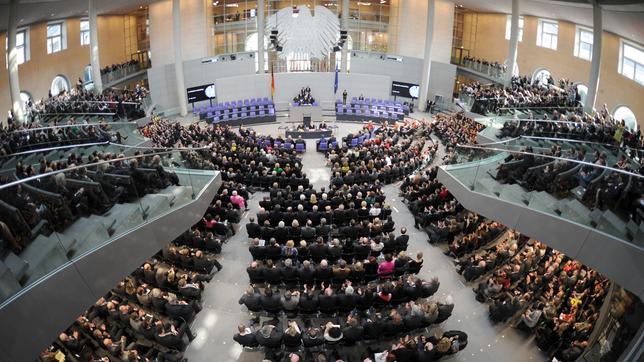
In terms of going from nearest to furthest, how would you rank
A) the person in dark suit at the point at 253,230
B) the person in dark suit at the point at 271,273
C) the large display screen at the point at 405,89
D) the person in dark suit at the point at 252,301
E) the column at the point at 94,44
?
the person in dark suit at the point at 252,301 < the person in dark suit at the point at 271,273 < the person in dark suit at the point at 253,230 < the column at the point at 94,44 < the large display screen at the point at 405,89

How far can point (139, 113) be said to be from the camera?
856 inches

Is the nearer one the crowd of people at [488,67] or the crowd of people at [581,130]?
the crowd of people at [581,130]

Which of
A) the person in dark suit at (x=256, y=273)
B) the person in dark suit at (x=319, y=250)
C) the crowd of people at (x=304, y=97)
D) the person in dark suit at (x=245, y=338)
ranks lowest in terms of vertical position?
the person in dark suit at (x=245, y=338)

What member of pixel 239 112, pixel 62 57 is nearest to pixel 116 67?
pixel 62 57

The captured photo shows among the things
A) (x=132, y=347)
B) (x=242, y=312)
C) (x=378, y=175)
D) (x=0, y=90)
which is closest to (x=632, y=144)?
(x=378, y=175)

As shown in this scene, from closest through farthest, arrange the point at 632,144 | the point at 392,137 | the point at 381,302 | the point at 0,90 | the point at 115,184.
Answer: the point at 115,184 < the point at 381,302 < the point at 632,144 < the point at 0,90 < the point at 392,137

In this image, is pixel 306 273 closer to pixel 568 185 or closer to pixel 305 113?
pixel 568 185

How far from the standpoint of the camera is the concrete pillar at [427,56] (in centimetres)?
2858

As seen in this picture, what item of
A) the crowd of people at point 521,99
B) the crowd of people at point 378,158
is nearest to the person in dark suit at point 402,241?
the crowd of people at point 378,158

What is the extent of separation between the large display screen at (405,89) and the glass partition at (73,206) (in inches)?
887

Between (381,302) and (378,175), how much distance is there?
8.31 m

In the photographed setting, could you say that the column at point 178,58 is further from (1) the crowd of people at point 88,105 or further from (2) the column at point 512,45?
(2) the column at point 512,45

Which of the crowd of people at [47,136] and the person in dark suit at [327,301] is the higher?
the crowd of people at [47,136]

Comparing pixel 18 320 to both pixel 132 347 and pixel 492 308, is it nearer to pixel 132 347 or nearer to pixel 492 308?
pixel 132 347
